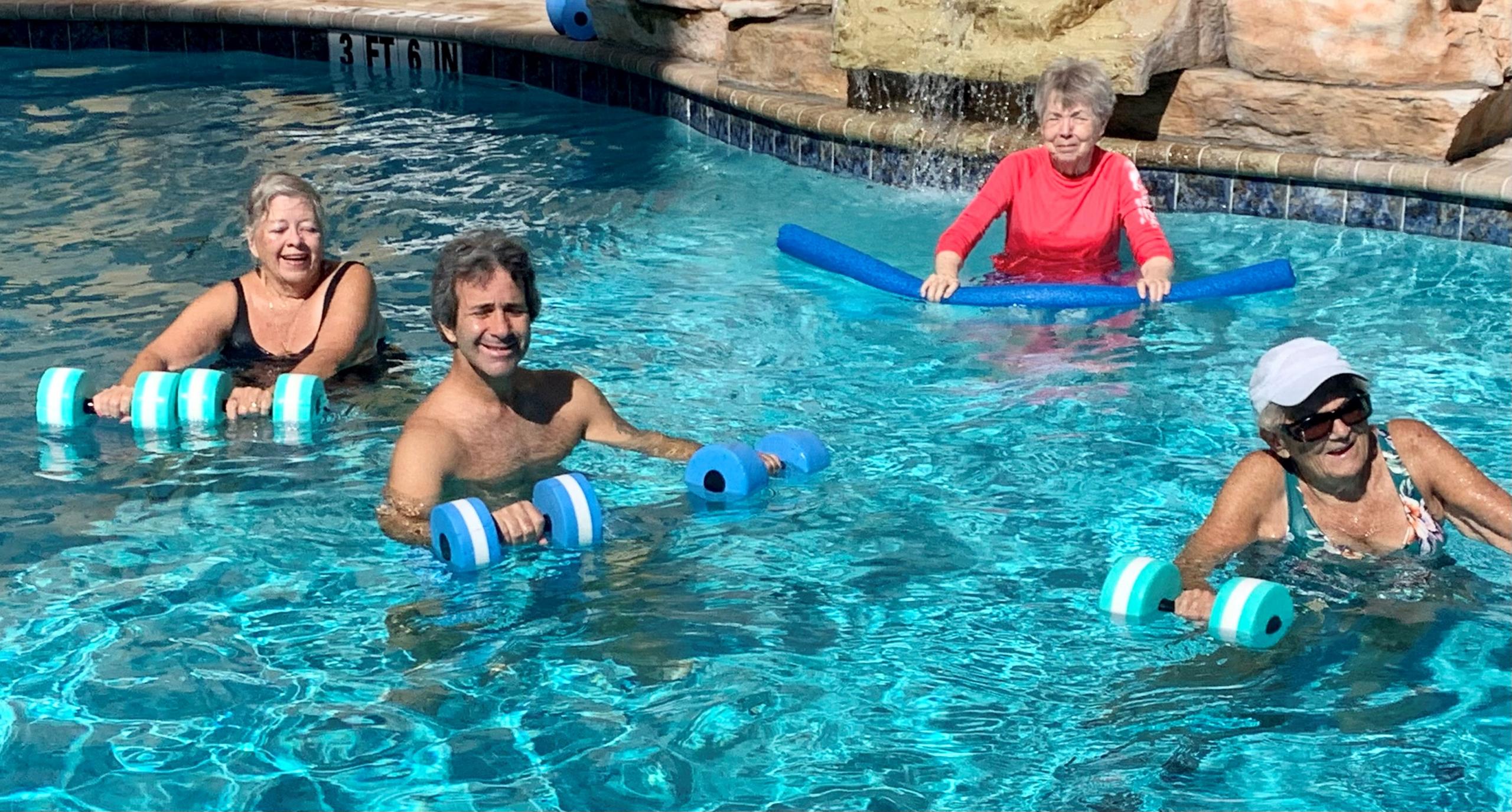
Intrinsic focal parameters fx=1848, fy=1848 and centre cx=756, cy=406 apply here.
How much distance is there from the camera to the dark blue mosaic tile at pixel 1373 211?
897 centimetres

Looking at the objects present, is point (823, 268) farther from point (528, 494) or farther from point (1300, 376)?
point (1300, 376)

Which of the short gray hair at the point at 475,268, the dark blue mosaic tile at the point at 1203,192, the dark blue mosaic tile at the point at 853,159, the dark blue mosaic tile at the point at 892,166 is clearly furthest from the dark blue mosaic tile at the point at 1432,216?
the short gray hair at the point at 475,268

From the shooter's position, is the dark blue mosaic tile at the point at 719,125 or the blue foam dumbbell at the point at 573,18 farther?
the blue foam dumbbell at the point at 573,18

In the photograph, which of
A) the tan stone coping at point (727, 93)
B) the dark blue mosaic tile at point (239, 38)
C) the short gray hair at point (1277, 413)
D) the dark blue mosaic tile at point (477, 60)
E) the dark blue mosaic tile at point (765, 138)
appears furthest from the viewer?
the dark blue mosaic tile at point (239, 38)

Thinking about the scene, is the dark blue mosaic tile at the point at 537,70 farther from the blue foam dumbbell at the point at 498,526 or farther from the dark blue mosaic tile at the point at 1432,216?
the blue foam dumbbell at the point at 498,526

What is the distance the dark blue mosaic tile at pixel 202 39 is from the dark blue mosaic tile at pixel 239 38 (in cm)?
5

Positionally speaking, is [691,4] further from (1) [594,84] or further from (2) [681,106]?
(1) [594,84]

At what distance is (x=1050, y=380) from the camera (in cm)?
710

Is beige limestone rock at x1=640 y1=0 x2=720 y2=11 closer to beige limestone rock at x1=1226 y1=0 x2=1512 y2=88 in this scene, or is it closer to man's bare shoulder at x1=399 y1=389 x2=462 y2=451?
beige limestone rock at x1=1226 y1=0 x2=1512 y2=88

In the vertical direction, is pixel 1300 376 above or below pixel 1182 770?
above

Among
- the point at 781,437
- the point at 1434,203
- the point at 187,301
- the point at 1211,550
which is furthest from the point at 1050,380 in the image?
the point at 187,301

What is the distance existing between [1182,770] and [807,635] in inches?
45.2

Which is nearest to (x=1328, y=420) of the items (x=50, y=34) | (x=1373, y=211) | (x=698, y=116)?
(x=1373, y=211)

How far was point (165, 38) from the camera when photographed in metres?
14.9
